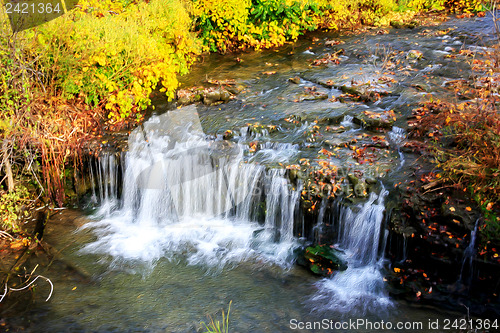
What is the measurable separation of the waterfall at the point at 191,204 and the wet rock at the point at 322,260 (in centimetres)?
33

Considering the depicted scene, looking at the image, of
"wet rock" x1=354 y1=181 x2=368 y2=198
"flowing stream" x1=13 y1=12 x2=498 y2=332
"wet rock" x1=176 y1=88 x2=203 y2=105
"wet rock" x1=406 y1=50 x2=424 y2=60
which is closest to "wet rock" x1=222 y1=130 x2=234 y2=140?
"flowing stream" x1=13 y1=12 x2=498 y2=332

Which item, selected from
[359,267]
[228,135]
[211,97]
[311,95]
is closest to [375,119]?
[311,95]

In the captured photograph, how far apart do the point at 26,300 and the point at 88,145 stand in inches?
130

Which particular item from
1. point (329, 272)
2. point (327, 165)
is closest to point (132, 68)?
point (327, 165)

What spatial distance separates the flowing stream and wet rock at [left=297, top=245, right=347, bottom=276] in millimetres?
112

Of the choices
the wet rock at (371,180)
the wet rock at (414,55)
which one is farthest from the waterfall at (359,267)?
the wet rock at (414,55)

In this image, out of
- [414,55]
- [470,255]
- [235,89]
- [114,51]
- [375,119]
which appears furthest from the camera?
[414,55]

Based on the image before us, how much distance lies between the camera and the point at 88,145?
27.1ft

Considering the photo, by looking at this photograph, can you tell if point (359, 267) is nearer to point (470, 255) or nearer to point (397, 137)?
point (470, 255)

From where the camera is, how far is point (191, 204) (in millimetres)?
7805

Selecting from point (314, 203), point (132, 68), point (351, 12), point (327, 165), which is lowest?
point (314, 203)

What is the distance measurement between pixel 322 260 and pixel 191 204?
2.75m

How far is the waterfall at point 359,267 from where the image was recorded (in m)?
5.76

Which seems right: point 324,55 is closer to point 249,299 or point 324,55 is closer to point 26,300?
point 249,299
